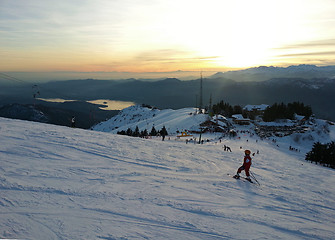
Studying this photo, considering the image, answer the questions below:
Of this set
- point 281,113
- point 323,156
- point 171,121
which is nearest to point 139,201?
point 323,156

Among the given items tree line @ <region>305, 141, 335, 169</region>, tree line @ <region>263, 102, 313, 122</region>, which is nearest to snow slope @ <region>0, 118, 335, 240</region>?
tree line @ <region>305, 141, 335, 169</region>

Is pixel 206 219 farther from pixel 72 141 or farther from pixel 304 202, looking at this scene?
pixel 72 141

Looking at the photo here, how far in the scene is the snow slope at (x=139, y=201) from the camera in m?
5.01

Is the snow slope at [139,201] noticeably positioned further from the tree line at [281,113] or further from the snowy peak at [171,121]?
the tree line at [281,113]

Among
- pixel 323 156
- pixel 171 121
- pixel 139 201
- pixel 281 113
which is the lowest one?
pixel 323 156

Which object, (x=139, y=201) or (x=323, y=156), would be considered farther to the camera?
(x=323, y=156)

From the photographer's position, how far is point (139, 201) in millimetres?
6488

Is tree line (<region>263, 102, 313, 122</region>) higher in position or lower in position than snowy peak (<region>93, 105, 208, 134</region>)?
higher

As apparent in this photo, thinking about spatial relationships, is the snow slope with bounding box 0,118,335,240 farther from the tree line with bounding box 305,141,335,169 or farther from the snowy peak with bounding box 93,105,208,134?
the snowy peak with bounding box 93,105,208,134

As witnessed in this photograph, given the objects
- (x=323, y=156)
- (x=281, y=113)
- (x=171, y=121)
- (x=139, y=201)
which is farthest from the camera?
(x=281, y=113)

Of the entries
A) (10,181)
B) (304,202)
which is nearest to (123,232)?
(10,181)

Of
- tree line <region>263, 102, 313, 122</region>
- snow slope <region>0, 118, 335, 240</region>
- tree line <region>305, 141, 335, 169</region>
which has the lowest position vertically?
tree line <region>305, 141, 335, 169</region>

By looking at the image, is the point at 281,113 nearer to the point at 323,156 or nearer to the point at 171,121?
the point at 171,121

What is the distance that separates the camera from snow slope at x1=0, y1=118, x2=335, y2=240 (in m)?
5.01
